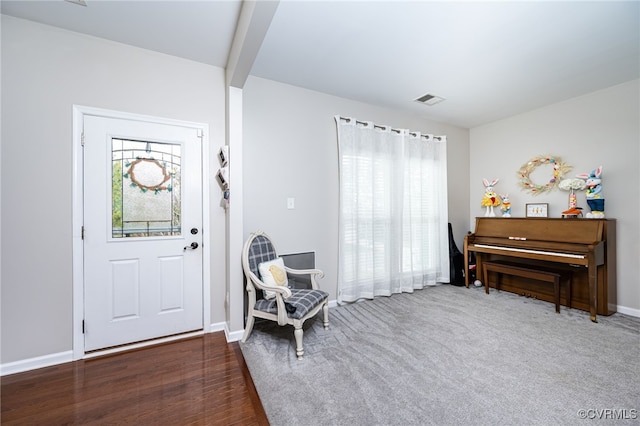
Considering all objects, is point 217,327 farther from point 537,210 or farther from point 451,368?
point 537,210

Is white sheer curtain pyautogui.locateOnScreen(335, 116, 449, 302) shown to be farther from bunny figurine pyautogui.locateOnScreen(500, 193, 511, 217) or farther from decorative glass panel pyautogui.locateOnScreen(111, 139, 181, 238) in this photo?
decorative glass panel pyautogui.locateOnScreen(111, 139, 181, 238)

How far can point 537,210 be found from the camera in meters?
3.55

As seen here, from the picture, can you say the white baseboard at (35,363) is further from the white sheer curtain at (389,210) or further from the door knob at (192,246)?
the white sheer curtain at (389,210)

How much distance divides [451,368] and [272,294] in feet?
4.98

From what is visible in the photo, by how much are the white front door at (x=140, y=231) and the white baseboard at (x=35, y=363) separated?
0.49 ft

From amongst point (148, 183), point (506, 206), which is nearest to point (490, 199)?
point (506, 206)

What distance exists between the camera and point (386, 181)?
11.5ft

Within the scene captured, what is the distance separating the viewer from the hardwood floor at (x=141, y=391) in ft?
4.83

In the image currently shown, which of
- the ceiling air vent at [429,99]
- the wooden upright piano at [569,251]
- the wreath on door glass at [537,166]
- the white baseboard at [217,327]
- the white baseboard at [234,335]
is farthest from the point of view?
the wreath on door glass at [537,166]

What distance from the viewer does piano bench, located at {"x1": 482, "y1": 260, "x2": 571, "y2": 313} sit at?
113 inches

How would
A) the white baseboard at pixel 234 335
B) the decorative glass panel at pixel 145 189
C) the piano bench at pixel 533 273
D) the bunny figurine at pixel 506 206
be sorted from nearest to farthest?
the decorative glass panel at pixel 145 189 < the white baseboard at pixel 234 335 < the piano bench at pixel 533 273 < the bunny figurine at pixel 506 206

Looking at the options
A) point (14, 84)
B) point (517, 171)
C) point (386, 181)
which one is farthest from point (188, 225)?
point (517, 171)

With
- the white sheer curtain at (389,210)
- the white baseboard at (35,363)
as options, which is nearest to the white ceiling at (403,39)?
the white sheer curtain at (389,210)

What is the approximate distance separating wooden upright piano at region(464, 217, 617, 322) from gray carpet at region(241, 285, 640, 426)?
25 centimetres
